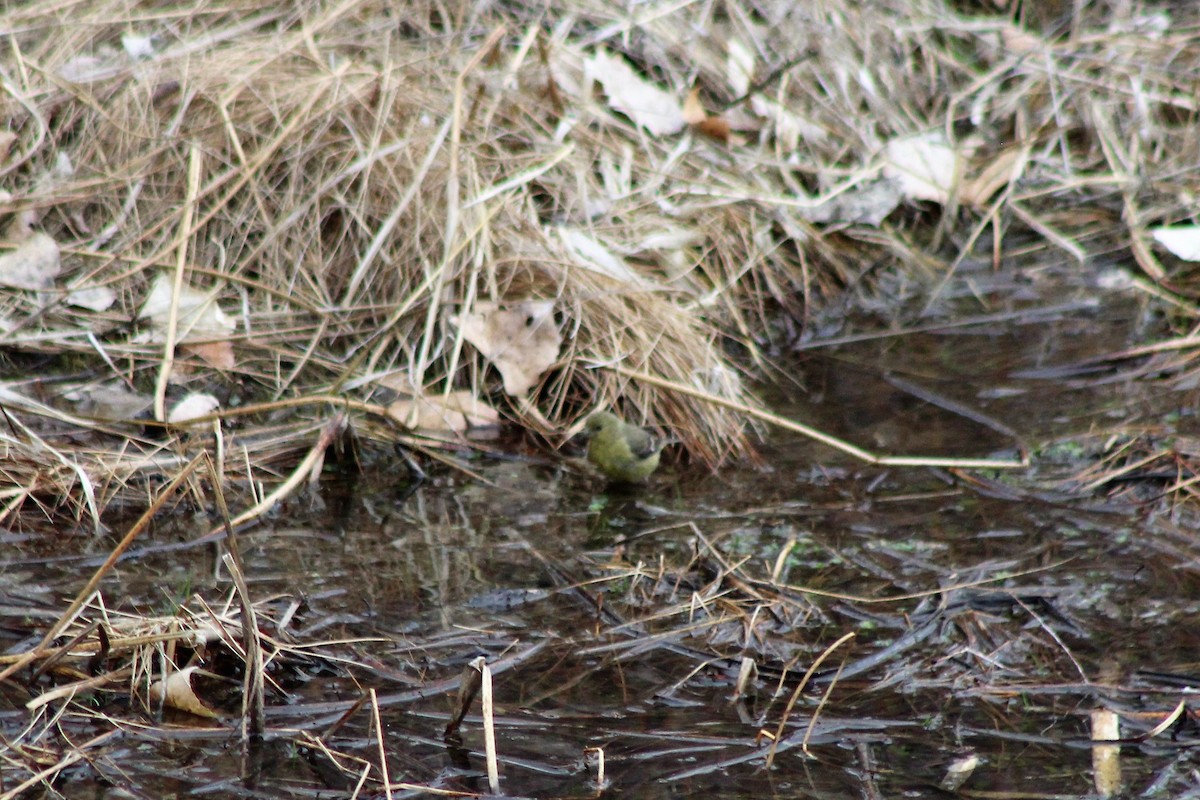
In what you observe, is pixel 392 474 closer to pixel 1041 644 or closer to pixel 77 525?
pixel 77 525

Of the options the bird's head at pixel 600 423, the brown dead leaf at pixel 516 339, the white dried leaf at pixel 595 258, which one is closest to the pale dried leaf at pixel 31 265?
the brown dead leaf at pixel 516 339

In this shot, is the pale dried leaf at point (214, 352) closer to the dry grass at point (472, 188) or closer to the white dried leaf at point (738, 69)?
the dry grass at point (472, 188)

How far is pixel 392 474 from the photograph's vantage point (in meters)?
3.65

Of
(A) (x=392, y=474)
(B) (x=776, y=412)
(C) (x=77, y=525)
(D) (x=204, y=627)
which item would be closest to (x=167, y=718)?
(D) (x=204, y=627)

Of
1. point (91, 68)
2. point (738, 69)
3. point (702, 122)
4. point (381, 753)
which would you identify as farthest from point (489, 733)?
point (738, 69)

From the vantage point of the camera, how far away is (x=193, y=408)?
3.58 metres

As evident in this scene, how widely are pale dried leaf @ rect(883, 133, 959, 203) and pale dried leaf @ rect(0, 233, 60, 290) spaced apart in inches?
121

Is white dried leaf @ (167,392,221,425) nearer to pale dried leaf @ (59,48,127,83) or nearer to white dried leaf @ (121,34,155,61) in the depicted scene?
pale dried leaf @ (59,48,127,83)

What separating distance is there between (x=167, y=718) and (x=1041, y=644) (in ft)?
5.75

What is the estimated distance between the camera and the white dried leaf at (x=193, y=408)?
3555 millimetres

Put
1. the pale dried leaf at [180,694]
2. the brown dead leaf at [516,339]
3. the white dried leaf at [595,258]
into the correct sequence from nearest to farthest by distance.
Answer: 1. the pale dried leaf at [180,694]
2. the brown dead leaf at [516,339]
3. the white dried leaf at [595,258]

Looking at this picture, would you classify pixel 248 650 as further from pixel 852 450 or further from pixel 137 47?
pixel 137 47

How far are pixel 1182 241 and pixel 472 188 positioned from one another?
2595mm

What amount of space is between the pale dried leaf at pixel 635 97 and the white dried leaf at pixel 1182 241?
5.93ft
